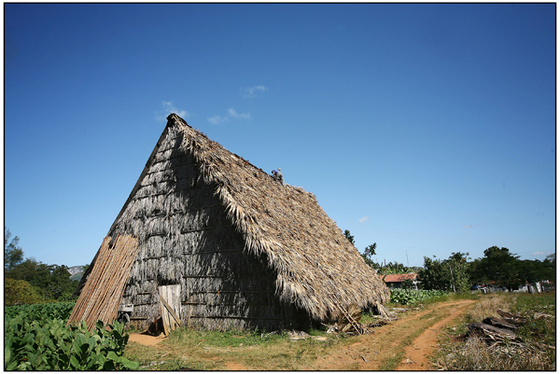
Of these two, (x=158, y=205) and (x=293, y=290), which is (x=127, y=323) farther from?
(x=293, y=290)

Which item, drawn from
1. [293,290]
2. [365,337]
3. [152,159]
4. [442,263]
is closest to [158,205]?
[152,159]

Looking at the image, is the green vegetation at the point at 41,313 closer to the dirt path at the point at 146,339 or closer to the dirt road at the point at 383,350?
the dirt path at the point at 146,339

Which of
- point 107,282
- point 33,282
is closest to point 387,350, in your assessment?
point 107,282

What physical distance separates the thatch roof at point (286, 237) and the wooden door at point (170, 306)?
3.44m

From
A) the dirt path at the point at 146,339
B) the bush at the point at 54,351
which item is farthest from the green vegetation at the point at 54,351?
the dirt path at the point at 146,339

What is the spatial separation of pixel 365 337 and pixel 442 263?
30.5 meters

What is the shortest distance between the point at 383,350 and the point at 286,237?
4.46m

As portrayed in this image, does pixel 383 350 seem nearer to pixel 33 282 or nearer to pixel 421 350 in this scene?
pixel 421 350

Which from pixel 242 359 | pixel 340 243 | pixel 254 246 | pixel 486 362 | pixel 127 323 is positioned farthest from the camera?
pixel 340 243

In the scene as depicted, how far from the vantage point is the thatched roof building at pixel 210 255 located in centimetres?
918

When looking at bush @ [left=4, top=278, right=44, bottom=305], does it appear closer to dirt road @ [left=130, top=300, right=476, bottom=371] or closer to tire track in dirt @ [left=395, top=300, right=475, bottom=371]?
dirt road @ [left=130, top=300, right=476, bottom=371]

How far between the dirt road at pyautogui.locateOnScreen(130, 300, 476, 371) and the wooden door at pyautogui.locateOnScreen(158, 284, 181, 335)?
58 cm

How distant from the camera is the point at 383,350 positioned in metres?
7.60

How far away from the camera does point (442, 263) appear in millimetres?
34844
